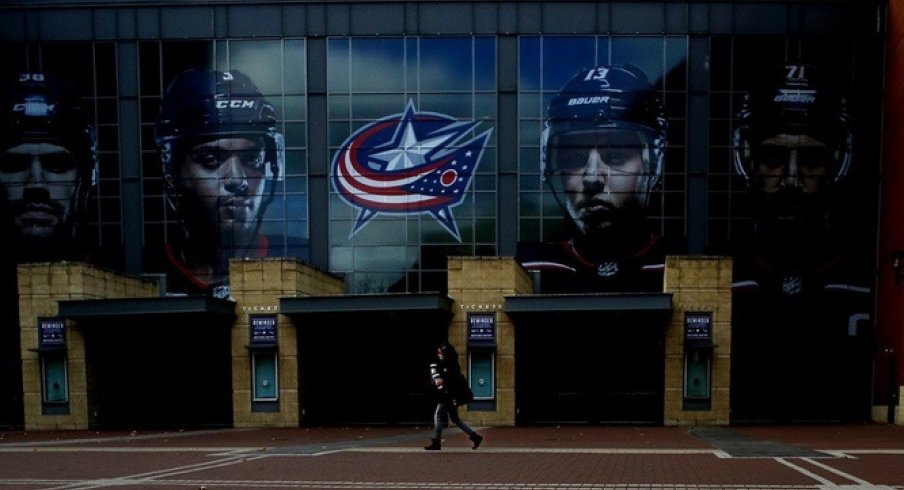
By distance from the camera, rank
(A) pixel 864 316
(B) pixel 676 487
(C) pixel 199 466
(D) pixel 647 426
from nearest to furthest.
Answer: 1. (B) pixel 676 487
2. (C) pixel 199 466
3. (D) pixel 647 426
4. (A) pixel 864 316

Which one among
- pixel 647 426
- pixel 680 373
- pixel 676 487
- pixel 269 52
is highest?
pixel 269 52

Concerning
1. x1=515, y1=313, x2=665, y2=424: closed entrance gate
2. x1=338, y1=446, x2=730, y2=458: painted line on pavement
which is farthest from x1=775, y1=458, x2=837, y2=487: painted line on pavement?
x1=515, y1=313, x2=665, y2=424: closed entrance gate

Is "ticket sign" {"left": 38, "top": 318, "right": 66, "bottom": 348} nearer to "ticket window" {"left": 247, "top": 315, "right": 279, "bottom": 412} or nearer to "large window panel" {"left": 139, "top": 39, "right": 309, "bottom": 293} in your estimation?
"ticket window" {"left": 247, "top": 315, "right": 279, "bottom": 412}

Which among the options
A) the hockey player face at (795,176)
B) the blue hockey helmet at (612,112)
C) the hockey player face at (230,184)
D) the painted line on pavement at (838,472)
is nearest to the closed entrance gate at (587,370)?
the blue hockey helmet at (612,112)

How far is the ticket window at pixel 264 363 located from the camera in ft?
61.5

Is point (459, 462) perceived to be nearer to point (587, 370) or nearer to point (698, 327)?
point (698, 327)

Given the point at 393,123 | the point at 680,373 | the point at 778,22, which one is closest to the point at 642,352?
the point at 680,373

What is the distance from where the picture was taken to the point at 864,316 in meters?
25.8

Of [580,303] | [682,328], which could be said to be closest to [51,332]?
[580,303]

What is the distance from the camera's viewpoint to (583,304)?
18.6 m

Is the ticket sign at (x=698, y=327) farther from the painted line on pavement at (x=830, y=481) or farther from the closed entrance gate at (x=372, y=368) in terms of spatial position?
the painted line on pavement at (x=830, y=481)

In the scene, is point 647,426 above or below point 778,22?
below

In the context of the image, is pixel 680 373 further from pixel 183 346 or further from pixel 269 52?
pixel 269 52

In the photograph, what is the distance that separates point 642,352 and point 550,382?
2.50 m
